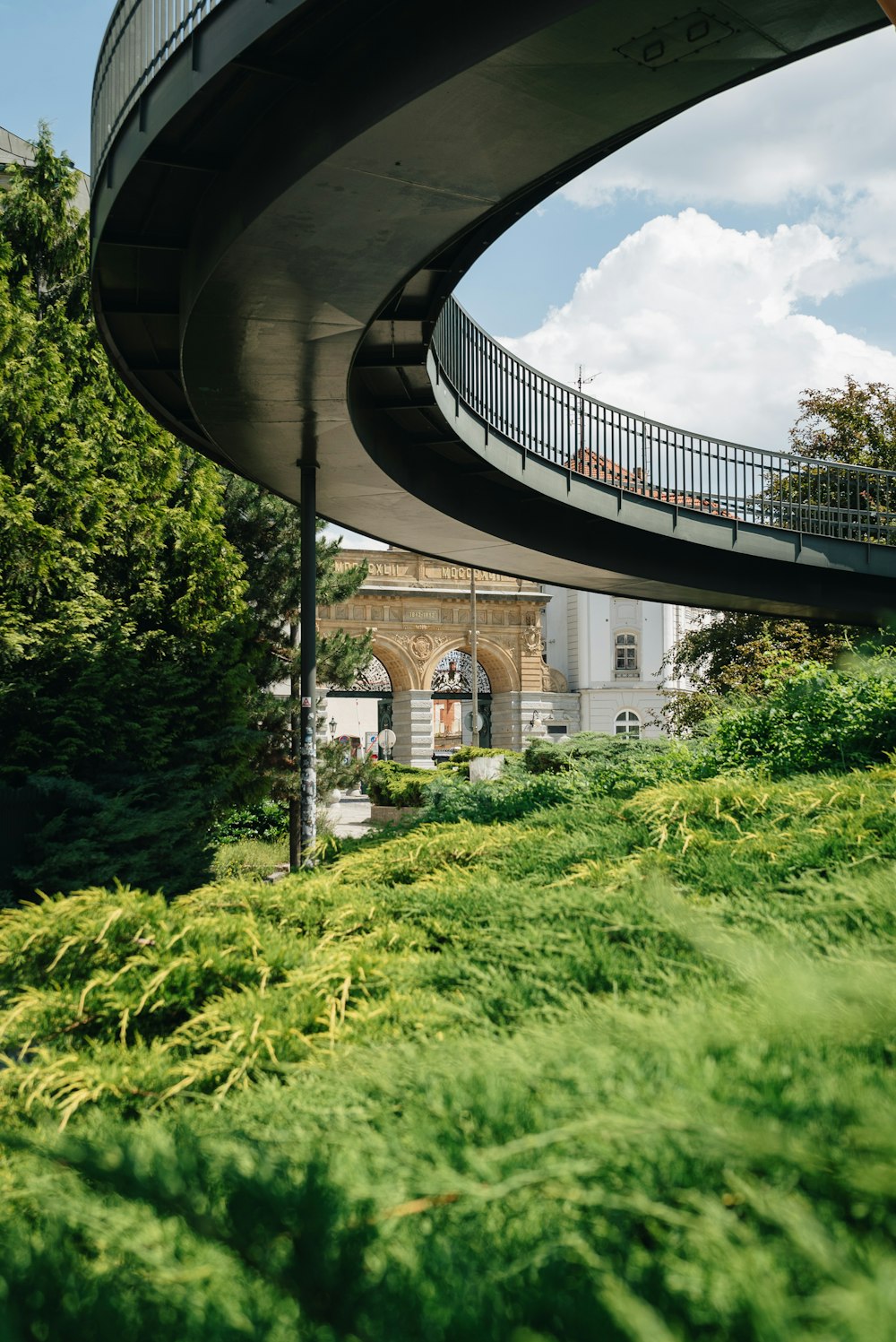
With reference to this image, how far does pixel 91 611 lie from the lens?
42.7ft

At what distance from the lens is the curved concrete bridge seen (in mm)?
5605

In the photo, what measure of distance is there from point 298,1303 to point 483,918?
2423 millimetres

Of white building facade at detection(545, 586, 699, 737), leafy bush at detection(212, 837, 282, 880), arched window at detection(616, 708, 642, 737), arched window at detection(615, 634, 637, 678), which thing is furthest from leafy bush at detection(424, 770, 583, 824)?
arched window at detection(615, 634, 637, 678)

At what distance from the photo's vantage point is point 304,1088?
2.64m

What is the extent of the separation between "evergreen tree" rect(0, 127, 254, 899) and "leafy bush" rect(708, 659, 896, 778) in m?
7.69

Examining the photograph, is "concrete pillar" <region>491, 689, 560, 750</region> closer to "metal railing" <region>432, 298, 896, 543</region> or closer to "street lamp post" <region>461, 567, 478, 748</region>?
"street lamp post" <region>461, 567, 478, 748</region>

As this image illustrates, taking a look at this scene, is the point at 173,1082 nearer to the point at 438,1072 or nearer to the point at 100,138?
the point at 438,1072

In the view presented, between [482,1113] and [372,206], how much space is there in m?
6.41

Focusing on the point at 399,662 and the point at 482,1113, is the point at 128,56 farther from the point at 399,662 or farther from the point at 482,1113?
the point at 399,662

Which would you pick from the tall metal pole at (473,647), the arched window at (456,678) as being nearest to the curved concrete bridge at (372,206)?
the tall metal pole at (473,647)

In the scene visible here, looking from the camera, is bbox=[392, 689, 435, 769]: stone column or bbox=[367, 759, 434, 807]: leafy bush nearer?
bbox=[367, 759, 434, 807]: leafy bush

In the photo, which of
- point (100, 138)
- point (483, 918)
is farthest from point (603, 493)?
point (483, 918)

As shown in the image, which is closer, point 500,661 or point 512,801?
point 512,801

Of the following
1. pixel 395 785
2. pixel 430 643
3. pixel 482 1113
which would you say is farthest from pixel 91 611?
pixel 430 643
